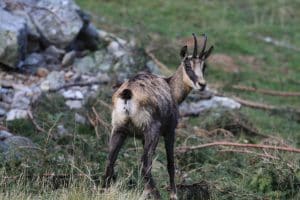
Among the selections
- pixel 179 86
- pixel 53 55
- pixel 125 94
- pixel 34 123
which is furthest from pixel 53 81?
pixel 125 94

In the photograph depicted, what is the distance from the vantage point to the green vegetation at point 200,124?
8289 mm

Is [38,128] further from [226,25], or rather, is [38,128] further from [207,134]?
[226,25]

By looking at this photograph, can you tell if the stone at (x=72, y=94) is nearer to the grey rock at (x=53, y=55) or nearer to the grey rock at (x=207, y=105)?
the grey rock at (x=53, y=55)

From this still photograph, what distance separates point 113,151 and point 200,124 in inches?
172

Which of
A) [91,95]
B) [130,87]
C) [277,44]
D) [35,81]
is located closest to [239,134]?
[91,95]

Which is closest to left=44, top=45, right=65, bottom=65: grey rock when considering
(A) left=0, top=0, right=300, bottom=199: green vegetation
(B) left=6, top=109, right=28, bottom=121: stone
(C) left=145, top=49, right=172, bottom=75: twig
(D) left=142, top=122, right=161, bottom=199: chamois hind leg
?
(A) left=0, top=0, right=300, bottom=199: green vegetation

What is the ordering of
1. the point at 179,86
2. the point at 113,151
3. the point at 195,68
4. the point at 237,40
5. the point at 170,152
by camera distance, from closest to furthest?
the point at 113,151 < the point at 170,152 < the point at 195,68 < the point at 179,86 < the point at 237,40

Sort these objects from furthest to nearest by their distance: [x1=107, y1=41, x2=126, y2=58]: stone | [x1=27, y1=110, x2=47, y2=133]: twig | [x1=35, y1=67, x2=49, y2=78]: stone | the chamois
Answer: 1. [x1=107, y1=41, x2=126, y2=58]: stone
2. [x1=35, y1=67, x2=49, y2=78]: stone
3. [x1=27, y1=110, x2=47, y2=133]: twig
4. the chamois

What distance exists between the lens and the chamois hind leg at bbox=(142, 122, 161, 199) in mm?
7762

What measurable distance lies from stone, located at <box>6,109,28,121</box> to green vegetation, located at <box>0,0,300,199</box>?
0.17 metres

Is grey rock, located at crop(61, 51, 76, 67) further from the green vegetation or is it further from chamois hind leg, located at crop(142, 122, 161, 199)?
chamois hind leg, located at crop(142, 122, 161, 199)

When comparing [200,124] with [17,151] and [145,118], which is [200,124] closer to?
[17,151]

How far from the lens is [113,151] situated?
789cm

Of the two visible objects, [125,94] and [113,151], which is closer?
[125,94]
